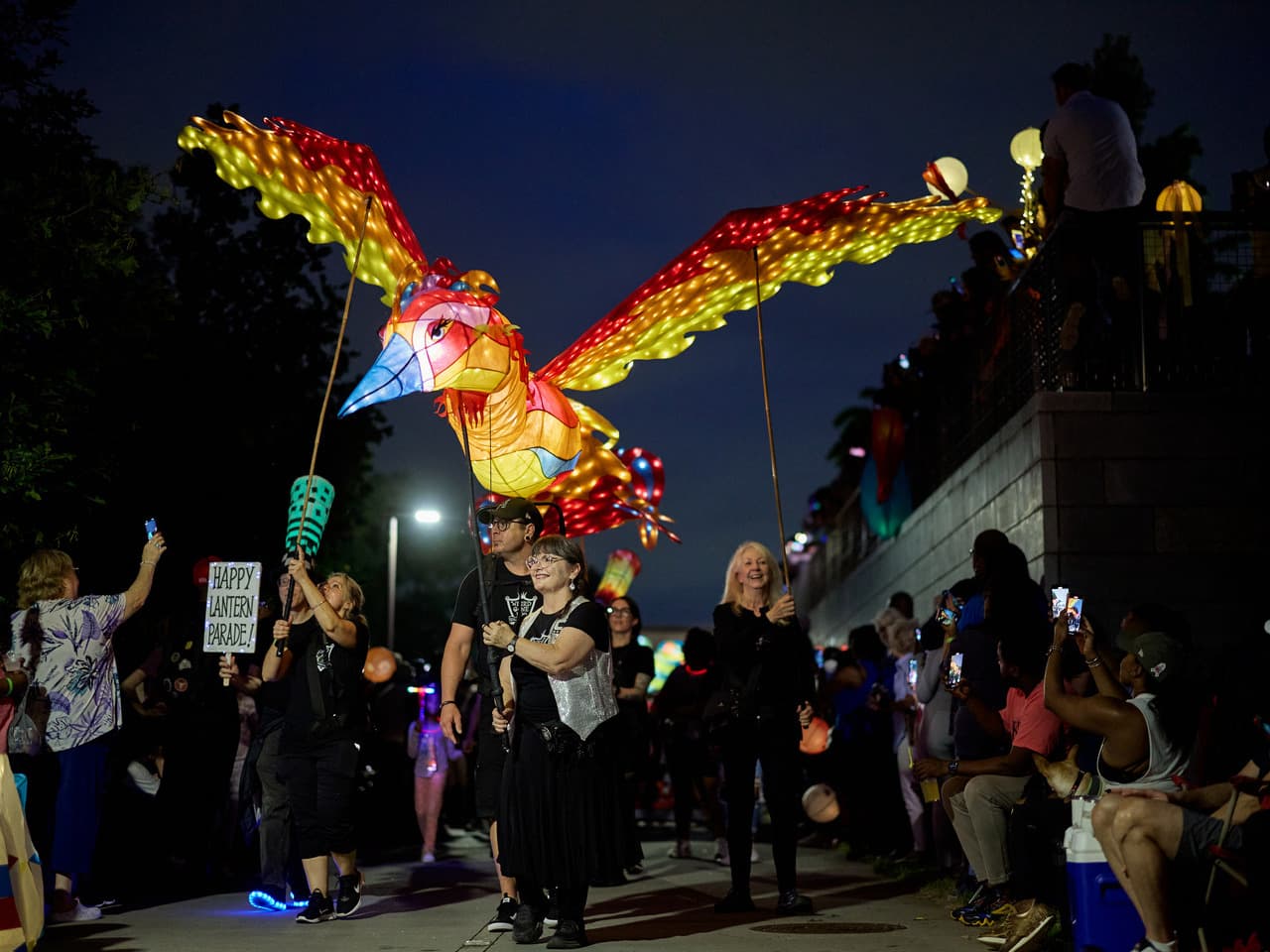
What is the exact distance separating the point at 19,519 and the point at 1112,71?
22312 mm

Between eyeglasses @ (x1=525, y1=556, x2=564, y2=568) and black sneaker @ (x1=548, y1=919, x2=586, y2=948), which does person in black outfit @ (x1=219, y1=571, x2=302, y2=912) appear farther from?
black sneaker @ (x1=548, y1=919, x2=586, y2=948)

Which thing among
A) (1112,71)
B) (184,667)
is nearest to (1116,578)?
(184,667)

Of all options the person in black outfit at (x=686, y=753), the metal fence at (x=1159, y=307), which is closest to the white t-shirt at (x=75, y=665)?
the person in black outfit at (x=686, y=753)

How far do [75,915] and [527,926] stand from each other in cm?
285

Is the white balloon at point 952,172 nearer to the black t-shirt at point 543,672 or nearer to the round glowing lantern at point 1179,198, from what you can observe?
the round glowing lantern at point 1179,198

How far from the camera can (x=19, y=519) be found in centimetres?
1235

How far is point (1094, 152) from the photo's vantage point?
11898 millimetres

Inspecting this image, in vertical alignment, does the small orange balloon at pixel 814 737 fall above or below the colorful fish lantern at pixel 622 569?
below

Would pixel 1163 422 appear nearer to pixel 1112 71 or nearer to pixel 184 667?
pixel 184 667

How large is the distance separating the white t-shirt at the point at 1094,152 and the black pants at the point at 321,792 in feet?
22.5

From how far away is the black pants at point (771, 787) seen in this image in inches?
344

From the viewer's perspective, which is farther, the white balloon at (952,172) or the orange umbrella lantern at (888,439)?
the orange umbrella lantern at (888,439)

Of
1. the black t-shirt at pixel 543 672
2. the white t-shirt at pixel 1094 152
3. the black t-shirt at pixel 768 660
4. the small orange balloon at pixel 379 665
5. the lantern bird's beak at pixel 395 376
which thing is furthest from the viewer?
the small orange balloon at pixel 379 665

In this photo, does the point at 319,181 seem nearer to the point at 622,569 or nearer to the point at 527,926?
the point at 527,926
